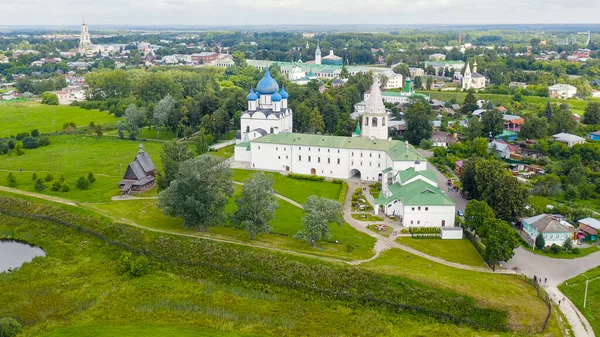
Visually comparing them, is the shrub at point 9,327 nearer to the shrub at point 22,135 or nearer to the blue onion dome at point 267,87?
the blue onion dome at point 267,87

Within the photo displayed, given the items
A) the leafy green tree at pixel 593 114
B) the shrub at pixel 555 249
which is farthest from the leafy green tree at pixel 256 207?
the leafy green tree at pixel 593 114

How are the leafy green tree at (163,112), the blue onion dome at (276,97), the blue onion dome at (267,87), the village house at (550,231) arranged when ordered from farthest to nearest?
1. the leafy green tree at (163,112)
2. the blue onion dome at (267,87)
3. the blue onion dome at (276,97)
4. the village house at (550,231)

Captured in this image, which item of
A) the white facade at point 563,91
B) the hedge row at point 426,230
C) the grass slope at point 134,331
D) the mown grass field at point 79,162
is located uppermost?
the white facade at point 563,91

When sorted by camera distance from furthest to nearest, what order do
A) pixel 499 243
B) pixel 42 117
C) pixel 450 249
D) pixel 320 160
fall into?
1. pixel 42 117
2. pixel 320 160
3. pixel 450 249
4. pixel 499 243

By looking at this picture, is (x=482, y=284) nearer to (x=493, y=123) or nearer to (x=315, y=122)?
(x=315, y=122)

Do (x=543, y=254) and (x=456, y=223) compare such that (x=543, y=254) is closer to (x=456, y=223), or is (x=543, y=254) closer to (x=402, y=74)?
(x=456, y=223)

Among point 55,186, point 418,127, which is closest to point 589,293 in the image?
point 418,127
